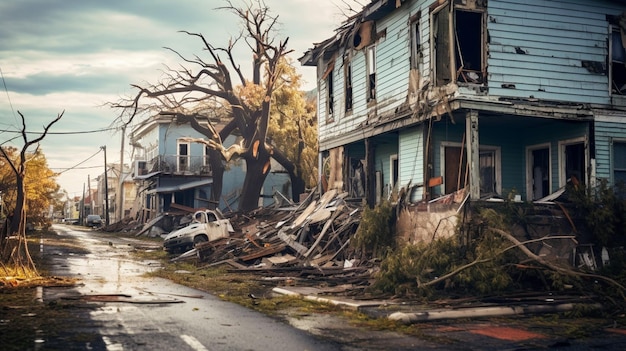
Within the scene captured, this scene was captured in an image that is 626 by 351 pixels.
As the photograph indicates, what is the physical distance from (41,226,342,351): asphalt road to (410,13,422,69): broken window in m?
9.25

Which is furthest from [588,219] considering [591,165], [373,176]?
[373,176]

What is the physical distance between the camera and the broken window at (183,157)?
51250mm

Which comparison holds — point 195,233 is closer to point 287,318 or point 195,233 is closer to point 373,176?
point 373,176

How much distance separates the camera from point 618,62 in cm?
1841

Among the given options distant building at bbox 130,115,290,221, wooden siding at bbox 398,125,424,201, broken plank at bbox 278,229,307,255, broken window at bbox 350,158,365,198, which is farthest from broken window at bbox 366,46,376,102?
distant building at bbox 130,115,290,221

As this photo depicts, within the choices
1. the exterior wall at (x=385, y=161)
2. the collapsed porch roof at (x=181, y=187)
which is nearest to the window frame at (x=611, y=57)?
the exterior wall at (x=385, y=161)

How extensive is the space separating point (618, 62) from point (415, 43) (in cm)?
589

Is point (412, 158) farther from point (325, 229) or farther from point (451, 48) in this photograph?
point (451, 48)

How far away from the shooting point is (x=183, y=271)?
64.7 feet

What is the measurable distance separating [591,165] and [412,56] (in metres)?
5.91

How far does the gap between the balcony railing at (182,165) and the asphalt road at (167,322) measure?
3519 centimetres

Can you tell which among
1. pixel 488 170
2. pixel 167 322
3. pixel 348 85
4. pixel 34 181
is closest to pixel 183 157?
pixel 34 181

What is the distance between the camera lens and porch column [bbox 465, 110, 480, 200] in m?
15.8

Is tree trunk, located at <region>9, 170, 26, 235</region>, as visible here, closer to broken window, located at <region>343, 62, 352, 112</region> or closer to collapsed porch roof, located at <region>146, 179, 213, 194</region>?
broken window, located at <region>343, 62, 352, 112</region>
